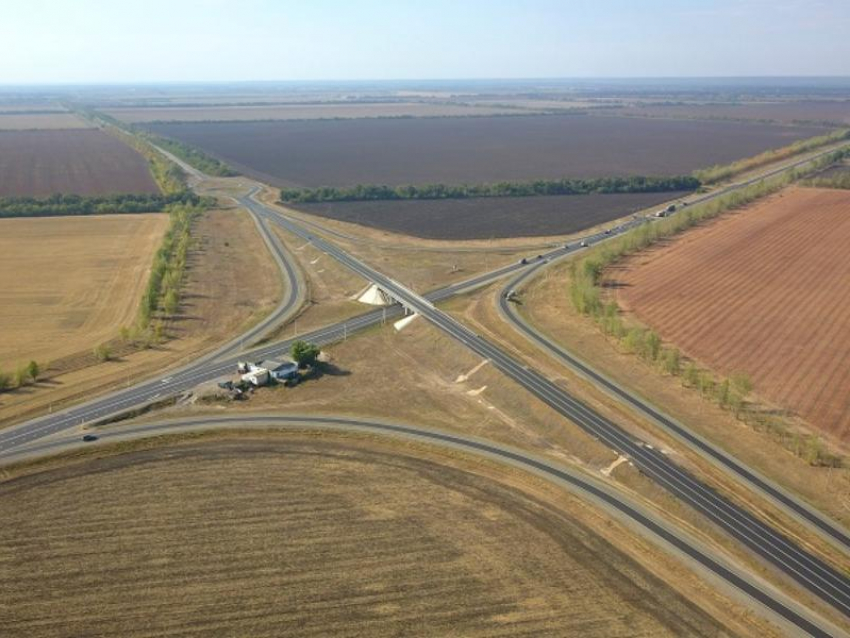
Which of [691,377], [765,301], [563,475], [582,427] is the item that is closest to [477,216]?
[765,301]

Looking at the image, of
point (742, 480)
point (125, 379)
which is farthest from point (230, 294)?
point (742, 480)

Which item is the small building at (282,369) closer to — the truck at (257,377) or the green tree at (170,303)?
the truck at (257,377)

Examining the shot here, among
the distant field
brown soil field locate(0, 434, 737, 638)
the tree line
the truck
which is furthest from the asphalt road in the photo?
the tree line

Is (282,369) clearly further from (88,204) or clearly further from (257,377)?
(88,204)

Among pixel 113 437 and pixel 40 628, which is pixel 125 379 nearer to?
pixel 113 437

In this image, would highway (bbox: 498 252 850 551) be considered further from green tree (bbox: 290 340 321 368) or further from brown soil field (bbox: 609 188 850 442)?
green tree (bbox: 290 340 321 368)
